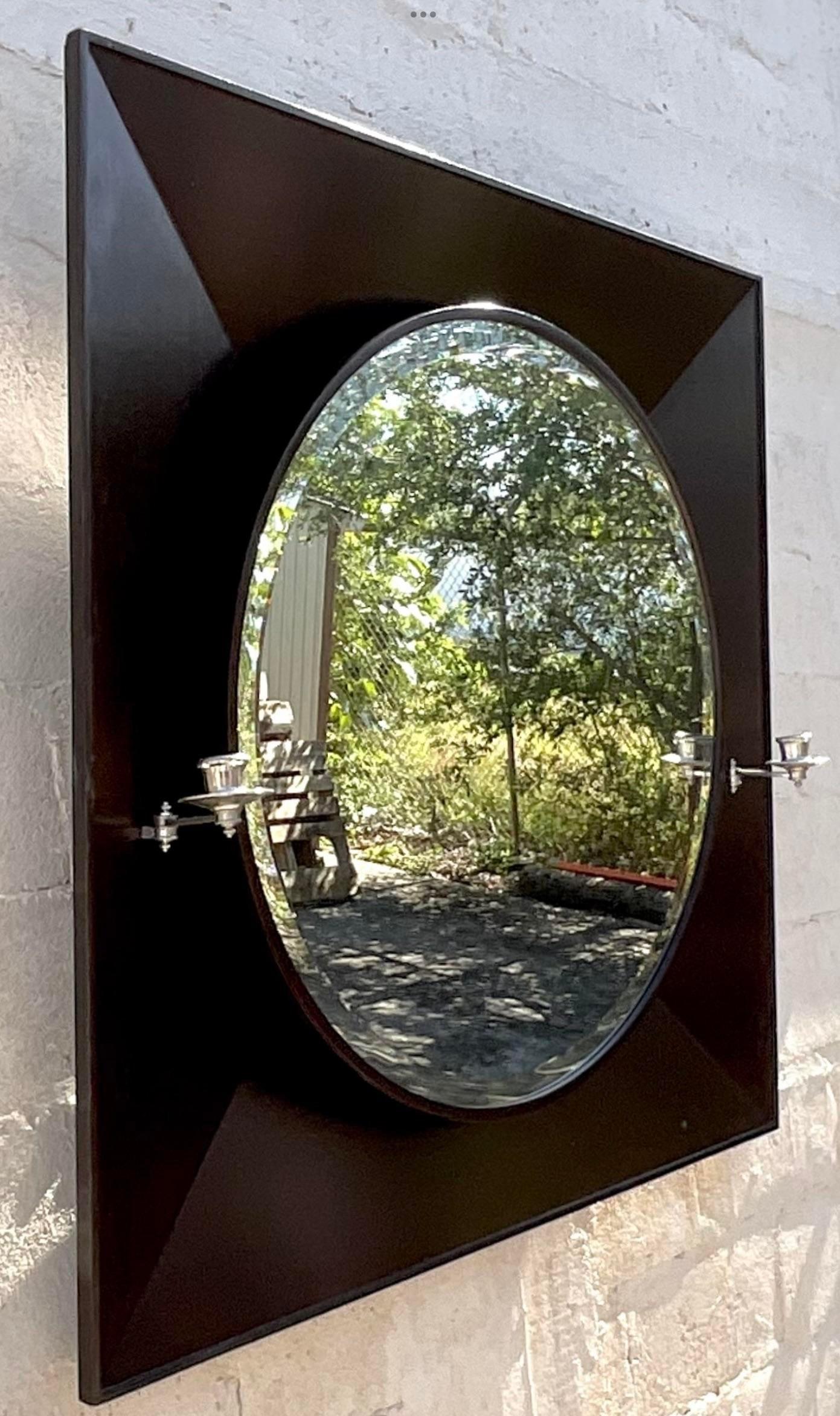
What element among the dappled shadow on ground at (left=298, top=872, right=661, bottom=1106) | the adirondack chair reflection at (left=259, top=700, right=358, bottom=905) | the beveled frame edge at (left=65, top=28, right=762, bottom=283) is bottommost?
the dappled shadow on ground at (left=298, top=872, right=661, bottom=1106)

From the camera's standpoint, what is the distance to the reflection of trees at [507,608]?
0.75m

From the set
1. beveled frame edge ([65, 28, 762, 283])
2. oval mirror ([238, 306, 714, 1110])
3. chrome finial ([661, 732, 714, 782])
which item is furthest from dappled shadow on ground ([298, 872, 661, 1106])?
beveled frame edge ([65, 28, 762, 283])

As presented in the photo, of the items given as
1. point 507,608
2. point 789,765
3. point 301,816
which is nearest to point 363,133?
point 507,608

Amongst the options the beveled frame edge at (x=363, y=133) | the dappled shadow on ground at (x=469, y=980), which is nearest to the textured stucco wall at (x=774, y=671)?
the beveled frame edge at (x=363, y=133)

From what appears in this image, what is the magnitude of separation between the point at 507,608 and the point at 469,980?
0.22m

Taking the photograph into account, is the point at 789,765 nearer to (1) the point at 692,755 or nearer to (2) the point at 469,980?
(1) the point at 692,755

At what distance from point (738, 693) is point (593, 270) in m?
0.32

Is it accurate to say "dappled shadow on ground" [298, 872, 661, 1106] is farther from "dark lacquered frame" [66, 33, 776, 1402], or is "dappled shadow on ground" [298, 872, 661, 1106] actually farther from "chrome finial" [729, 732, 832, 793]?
"chrome finial" [729, 732, 832, 793]

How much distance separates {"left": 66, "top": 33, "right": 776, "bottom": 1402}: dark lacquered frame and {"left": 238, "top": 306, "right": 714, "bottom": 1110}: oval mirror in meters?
0.03

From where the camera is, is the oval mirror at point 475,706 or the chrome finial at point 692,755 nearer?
the oval mirror at point 475,706

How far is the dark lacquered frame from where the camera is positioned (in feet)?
2.13

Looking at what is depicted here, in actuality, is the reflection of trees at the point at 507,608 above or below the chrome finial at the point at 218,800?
above

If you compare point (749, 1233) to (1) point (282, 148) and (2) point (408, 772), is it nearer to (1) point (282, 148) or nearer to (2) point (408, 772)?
(2) point (408, 772)

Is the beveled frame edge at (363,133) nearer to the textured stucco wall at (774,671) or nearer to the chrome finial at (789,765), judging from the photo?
the textured stucco wall at (774,671)
